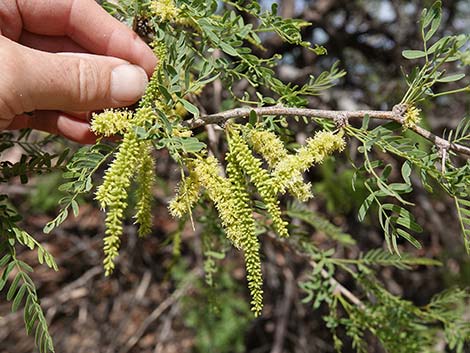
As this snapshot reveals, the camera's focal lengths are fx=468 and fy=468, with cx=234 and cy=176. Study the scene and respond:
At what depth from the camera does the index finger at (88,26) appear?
4.40 feet

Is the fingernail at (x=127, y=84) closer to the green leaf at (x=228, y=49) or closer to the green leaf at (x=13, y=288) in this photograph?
the green leaf at (x=228, y=49)

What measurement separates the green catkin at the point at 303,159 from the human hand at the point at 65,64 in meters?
0.47

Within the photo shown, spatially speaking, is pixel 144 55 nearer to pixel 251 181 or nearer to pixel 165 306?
pixel 251 181

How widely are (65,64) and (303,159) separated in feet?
2.16

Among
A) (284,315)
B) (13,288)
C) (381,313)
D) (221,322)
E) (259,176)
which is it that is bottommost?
(221,322)

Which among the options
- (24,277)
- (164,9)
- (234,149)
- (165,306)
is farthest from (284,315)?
(164,9)

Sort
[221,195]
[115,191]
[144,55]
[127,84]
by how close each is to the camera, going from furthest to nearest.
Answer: [144,55]
[127,84]
[221,195]
[115,191]

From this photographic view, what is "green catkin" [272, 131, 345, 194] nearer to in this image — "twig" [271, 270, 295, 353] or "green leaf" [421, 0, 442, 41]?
"green leaf" [421, 0, 442, 41]

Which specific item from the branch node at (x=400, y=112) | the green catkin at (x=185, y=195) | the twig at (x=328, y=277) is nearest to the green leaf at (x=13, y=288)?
the green catkin at (x=185, y=195)

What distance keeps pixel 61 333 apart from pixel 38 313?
2.37 meters

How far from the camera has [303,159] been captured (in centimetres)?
100

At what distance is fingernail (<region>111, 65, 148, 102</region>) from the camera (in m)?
1.21

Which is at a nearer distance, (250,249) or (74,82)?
(250,249)

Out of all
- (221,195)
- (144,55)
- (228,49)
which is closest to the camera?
(221,195)
